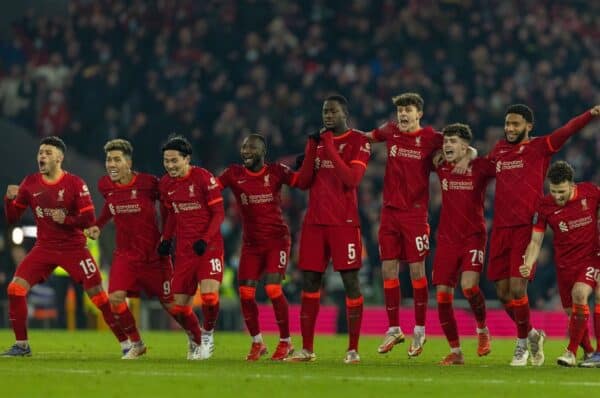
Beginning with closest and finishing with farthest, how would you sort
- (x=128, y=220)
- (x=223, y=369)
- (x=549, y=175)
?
1. (x=223, y=369)
2. (x=549, y=175)
3. (x=128, y=220)

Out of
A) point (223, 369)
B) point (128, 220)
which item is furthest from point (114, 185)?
point (223, 369)

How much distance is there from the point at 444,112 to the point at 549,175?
43.1 feet

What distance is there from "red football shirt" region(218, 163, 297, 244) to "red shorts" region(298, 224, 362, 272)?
698mm

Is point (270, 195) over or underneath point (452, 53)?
underneath

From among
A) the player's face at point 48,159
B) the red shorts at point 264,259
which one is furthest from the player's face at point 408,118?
the player's face at point 48,159

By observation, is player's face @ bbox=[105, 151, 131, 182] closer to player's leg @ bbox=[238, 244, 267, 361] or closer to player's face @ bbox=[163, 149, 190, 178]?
player's face @ bbox=[163, 149, 190, 178]

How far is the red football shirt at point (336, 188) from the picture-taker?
50.7 ft

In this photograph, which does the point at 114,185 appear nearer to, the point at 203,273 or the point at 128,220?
the point at 128,220

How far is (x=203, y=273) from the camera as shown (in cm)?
1560

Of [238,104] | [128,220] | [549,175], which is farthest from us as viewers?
[238,104]

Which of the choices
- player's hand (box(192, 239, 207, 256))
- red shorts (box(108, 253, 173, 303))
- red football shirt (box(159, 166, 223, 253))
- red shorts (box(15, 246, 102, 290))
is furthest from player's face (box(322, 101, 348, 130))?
red shorts (box(15, 246, 102, 290))

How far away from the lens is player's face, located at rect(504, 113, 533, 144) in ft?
49.9

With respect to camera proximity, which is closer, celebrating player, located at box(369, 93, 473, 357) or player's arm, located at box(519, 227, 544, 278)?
player's arm, located at box(519, 227, 544, 278)

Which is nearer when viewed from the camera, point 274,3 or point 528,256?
point 528,256
